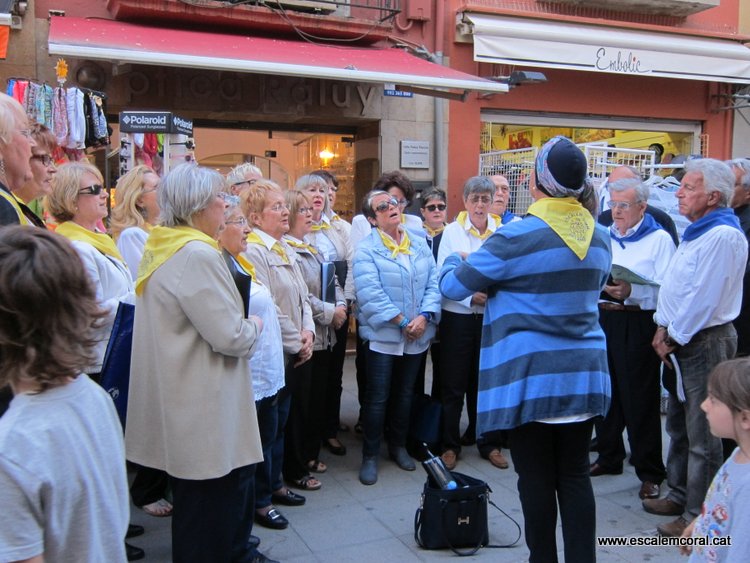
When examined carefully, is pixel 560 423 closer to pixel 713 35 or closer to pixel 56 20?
pixel 56 20

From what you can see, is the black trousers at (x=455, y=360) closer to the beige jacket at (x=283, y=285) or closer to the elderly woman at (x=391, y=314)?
the elderly woman at (x=391, y=314)

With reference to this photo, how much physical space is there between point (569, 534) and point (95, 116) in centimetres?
473

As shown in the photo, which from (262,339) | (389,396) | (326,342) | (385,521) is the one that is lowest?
(385,521)

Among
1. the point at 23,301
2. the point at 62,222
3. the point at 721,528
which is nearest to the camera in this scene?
the point at 23,301

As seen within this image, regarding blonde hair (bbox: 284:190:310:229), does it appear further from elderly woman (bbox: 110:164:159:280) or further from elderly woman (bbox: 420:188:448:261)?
elderly woman (bbox: 420:188:448:261)

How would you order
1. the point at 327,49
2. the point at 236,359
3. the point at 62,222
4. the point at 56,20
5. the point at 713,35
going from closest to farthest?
the point at 236,359, the point at 62,222, the point at 56,20, the point at 327,49, the point at 713,35

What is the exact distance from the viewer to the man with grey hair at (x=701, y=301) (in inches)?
141

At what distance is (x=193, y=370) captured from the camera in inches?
102

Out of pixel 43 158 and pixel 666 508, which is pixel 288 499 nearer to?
pixel 666 508

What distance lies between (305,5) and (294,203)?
4466 mm

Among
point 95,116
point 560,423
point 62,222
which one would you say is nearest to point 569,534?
point 560,423

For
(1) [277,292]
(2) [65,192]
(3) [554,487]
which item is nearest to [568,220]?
(3) [554,487]

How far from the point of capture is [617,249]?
4.43 metres

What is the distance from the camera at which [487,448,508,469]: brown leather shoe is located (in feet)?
15.6
